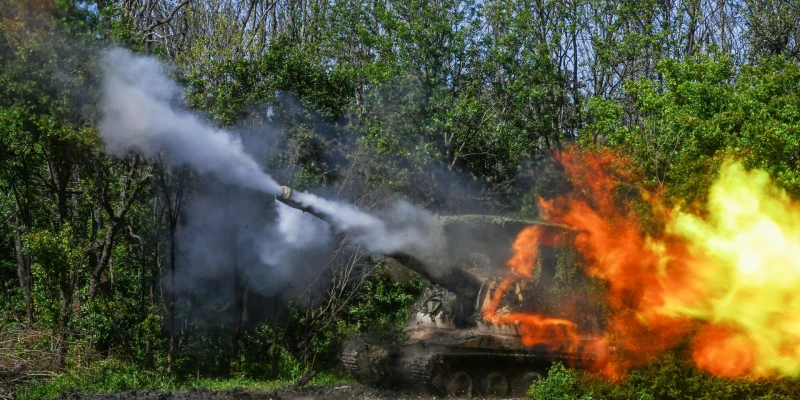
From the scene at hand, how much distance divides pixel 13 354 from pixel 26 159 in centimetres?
869

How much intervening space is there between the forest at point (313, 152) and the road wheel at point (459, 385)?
1.94 metres

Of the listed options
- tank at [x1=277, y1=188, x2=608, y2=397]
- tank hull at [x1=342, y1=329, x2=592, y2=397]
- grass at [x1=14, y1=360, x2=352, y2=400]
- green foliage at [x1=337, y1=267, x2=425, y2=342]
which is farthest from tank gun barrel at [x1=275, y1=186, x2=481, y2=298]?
green foliage at [x1=337, y1=267, x2=425, y2=342]

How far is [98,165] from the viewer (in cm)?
2327

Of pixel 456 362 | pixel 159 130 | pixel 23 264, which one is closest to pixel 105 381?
pixel 159 130

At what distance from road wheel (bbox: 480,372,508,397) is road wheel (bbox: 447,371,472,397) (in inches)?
15.0

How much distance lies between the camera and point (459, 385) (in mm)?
19016

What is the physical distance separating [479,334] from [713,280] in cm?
561

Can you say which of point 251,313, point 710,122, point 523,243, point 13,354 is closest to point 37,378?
point 13,354

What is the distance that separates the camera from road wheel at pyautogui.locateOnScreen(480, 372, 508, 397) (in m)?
19.2

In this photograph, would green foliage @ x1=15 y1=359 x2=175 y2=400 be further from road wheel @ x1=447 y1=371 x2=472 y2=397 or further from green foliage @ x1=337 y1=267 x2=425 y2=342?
road wheel @ x1=447 y1=371 x2=472 y2=397

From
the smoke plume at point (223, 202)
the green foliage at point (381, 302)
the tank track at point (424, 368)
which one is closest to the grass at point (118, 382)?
the green foliage at point (381, 302)

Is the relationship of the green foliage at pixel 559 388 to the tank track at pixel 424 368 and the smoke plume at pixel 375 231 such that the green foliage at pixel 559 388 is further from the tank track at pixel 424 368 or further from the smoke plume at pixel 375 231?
the smoke plume at pixel 375 231

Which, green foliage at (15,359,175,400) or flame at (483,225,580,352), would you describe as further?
flame at (483,225,580,352)

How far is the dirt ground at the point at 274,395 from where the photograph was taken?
17250 millimetres
